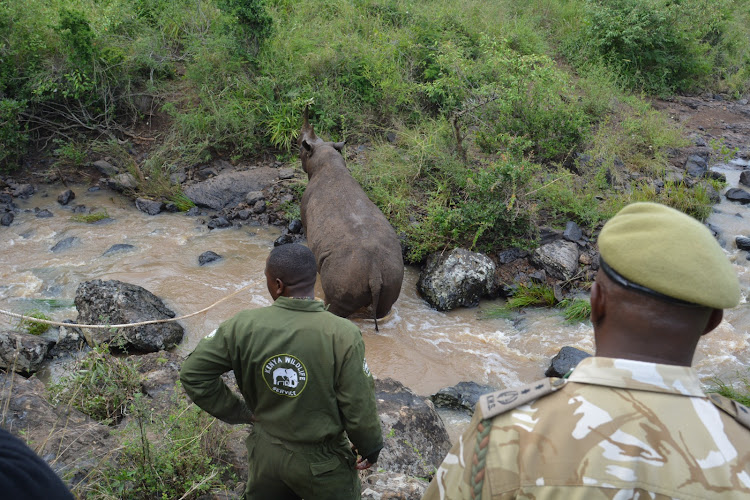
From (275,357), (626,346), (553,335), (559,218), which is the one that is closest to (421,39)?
(559,218)

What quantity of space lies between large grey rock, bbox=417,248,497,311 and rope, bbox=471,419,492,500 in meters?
5.35

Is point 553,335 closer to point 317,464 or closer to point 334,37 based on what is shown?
point 317,464

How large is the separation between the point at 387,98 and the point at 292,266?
26.3 feet

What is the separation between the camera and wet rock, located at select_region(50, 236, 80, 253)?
7752 millimetres

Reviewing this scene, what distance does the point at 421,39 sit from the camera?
11117 mm

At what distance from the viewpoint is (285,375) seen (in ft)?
8.14

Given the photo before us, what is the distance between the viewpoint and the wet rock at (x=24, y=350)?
505 centimetres

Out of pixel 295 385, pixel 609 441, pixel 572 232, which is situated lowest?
pixel 572 232

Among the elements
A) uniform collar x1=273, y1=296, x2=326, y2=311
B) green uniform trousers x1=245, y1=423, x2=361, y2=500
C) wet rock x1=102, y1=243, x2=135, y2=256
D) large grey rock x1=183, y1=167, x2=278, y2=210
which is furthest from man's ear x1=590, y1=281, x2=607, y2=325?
large grey rock x1=183, y1=167, x2=278, y2=210

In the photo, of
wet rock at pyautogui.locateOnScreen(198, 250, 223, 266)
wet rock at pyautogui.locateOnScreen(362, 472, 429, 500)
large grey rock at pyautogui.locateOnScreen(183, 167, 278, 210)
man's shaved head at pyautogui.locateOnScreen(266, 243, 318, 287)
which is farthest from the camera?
large grey rock at pyautogui.locateOnScreen(183, 167, 278, 210)

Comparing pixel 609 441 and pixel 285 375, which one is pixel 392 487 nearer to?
pixel 285 375

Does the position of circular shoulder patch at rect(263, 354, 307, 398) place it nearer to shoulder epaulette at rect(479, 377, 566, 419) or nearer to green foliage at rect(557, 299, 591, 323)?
shoulder epaulette at rect(479, 377, 566, 419)

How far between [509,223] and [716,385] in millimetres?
2917

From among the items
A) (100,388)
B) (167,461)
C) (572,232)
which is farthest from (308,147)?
(167,461)
